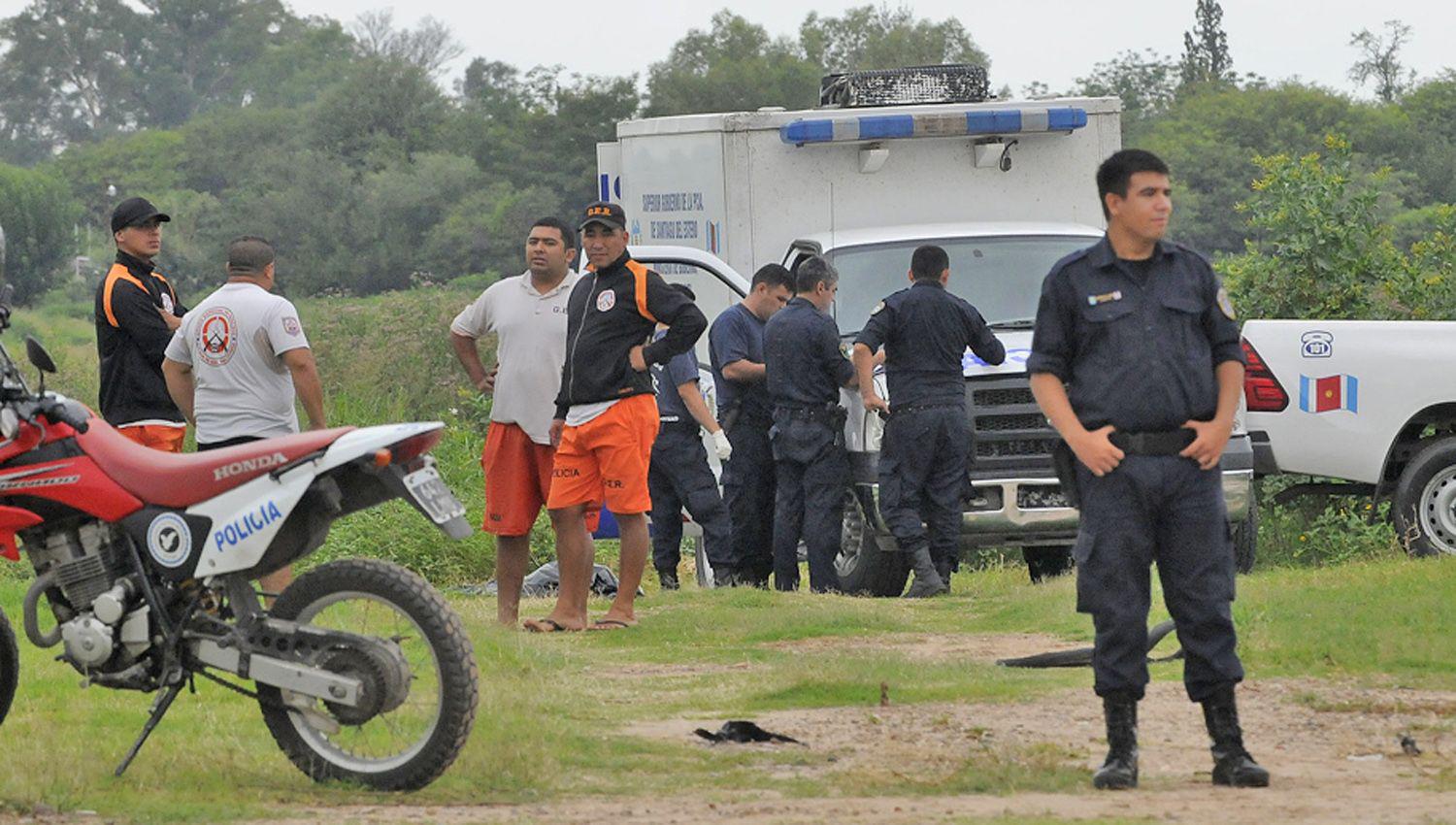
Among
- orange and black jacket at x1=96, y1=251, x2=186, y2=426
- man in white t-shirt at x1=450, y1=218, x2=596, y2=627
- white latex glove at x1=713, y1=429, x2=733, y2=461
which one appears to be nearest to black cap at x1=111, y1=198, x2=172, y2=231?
orange and black jacket at x1=96, y1=251, x2=186, y2=426

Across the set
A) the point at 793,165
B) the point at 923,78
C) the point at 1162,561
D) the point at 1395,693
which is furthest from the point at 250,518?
the point at 923,78

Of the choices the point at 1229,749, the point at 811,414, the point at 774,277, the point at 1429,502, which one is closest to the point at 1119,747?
the point at 1229,749

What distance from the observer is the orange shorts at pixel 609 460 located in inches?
406

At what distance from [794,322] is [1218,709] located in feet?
20.1

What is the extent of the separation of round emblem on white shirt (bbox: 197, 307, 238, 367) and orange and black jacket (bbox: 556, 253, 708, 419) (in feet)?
4.82

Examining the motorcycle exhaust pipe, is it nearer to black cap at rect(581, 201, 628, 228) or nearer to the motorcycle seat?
the motorcycle seat

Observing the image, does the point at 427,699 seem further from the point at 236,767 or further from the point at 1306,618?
the point at 1306,618

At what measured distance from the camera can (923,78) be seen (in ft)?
52.5

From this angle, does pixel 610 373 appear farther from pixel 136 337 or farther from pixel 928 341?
pixel 928 341

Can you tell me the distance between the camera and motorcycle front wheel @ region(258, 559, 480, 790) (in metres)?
6.63

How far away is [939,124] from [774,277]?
218cm

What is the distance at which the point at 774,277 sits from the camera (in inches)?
530

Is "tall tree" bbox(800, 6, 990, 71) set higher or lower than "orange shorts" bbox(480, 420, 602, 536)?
higher

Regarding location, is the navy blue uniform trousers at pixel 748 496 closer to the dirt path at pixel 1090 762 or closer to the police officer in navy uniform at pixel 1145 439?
the dirt path at pixel 1090 762
